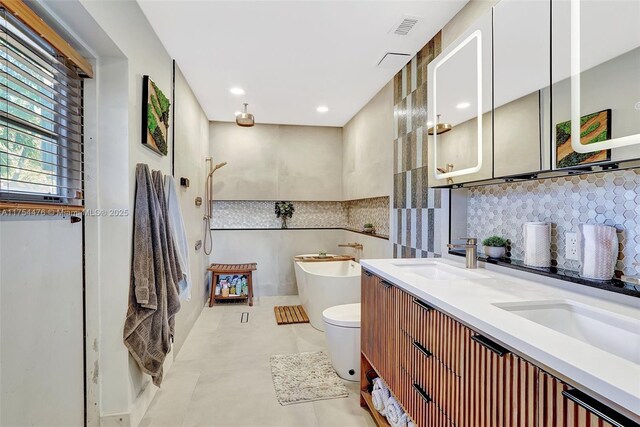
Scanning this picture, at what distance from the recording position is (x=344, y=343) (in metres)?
2.24

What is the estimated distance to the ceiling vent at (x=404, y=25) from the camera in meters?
1.96

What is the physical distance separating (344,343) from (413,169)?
4.85 ft

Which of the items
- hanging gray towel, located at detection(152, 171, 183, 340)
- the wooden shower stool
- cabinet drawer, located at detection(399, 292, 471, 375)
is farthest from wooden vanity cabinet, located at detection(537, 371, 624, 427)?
the wooden shower stool

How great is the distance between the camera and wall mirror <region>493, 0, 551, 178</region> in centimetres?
121

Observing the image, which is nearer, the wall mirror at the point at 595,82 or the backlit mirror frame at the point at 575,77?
the wall mirror at the point at 595,82

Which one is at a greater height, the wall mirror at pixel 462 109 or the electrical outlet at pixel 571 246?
the wall mirror at pixel 462 109

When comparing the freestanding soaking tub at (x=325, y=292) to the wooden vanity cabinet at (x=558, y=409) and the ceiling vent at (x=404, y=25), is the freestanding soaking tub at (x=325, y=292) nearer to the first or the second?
the ceiling vent at (x=404, y=25)

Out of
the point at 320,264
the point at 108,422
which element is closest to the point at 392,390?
the point at 108,422

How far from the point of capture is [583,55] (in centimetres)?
107

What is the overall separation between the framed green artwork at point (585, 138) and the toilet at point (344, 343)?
1607 mm

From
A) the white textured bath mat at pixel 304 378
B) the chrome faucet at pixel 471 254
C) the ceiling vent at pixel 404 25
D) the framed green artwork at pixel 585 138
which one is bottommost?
the white textured bath mat at pixel 304 378

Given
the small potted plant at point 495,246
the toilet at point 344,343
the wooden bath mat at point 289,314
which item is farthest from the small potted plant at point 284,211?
the small potted plant at point 495,246

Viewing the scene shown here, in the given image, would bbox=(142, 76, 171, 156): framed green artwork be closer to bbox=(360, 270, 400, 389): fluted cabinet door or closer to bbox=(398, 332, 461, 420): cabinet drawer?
bbox=(360, 270, 400, 389): fluted cabinet door

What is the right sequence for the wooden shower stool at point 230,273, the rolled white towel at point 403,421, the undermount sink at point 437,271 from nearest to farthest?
the rolled white towel at point 403,421, the undermount sink at point 437,271, the wooden shower stool at point 230,273
